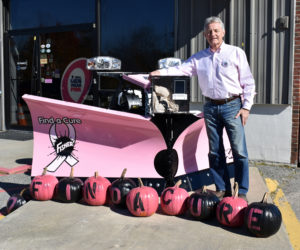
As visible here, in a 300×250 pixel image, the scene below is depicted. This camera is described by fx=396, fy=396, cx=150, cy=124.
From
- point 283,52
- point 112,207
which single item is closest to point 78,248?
point 112,207

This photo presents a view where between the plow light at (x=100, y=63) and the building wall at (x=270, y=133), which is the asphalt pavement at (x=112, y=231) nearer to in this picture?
the plow light at (x=100, y=63)

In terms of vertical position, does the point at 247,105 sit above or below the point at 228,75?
below

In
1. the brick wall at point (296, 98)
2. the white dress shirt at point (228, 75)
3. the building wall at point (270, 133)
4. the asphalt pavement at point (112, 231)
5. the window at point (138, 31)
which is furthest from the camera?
the window at point (138, 31)

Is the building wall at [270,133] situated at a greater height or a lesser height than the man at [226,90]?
lesser

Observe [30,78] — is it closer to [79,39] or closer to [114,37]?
[79,39]

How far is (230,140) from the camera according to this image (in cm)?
403

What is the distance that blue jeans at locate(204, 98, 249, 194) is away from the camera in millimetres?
3951

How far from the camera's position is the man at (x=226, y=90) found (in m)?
3.90

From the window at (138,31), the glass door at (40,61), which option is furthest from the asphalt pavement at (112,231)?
the glass door at (40,61)

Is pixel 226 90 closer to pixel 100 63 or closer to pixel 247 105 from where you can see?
pixel 247 105

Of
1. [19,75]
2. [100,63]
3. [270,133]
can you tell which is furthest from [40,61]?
[270,133]

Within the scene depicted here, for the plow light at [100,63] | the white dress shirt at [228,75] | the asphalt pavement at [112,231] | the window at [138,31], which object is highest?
the window at [138,31]

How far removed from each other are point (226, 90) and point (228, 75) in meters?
0.15

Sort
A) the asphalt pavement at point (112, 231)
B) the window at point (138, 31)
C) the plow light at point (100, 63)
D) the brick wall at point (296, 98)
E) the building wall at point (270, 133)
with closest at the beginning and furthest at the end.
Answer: the asphalt pavement at point (112, 231) → the plow light at point (100, 63) → the brick wall at point (296, 98) → the building wall at point (270, 133) → the window at point (138, 31)
